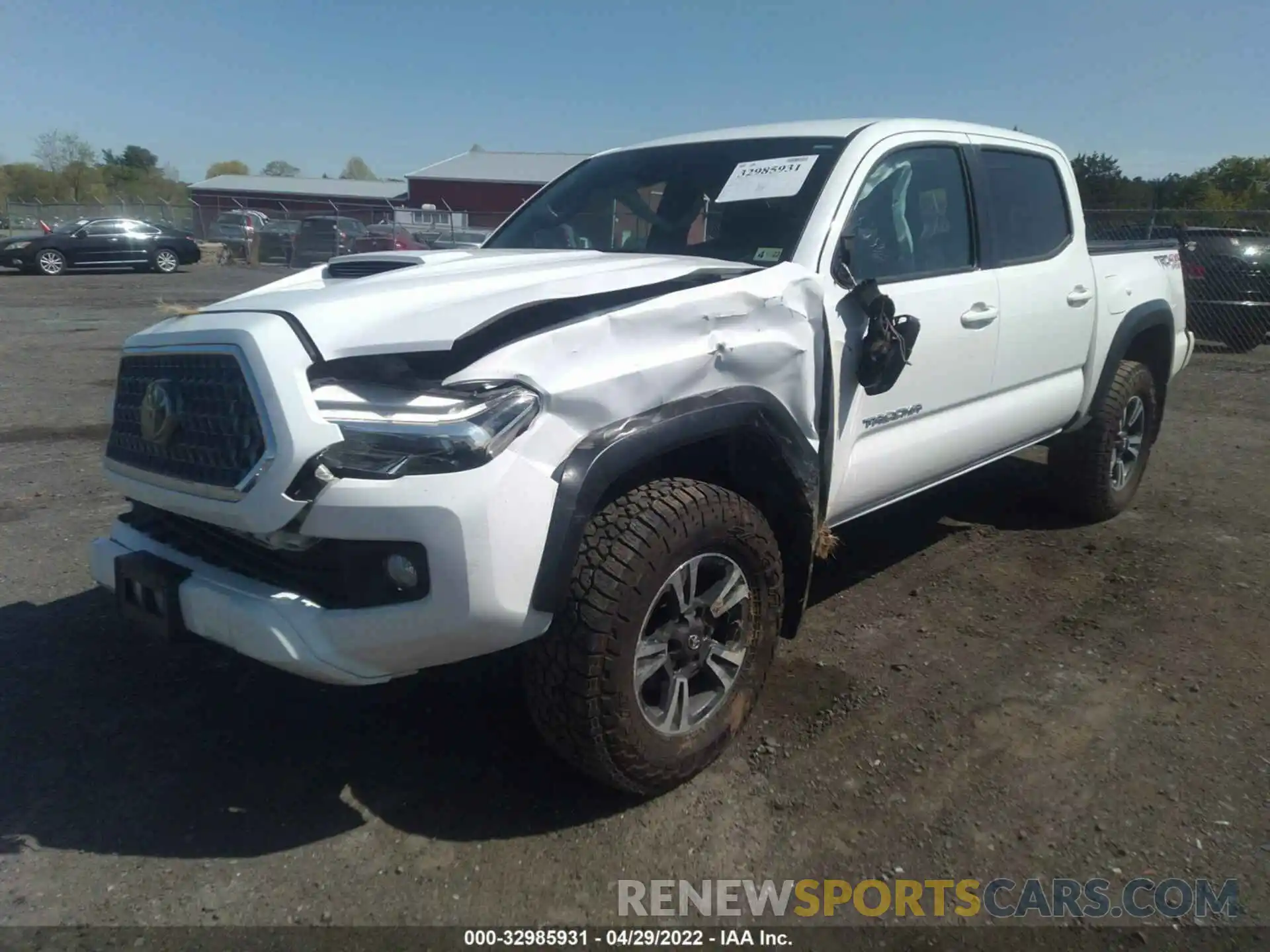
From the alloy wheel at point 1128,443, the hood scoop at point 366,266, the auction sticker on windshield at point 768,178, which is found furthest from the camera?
the alloy wheel at point 1128,443

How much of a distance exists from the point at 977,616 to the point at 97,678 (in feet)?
11.3

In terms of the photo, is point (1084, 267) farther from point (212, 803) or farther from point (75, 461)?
point (75, 461)

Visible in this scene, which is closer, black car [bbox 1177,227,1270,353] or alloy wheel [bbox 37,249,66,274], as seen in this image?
black car [bbox 1177,227,1270,353]

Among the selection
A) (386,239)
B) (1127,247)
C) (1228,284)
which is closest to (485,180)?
(386,239)

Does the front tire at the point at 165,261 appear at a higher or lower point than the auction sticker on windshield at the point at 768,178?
higher

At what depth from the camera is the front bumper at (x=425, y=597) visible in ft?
7.33

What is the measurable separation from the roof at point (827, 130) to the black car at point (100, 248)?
23392mm

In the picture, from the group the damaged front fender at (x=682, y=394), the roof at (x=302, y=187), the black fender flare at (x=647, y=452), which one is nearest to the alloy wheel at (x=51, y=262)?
the damaged front fender at (x=682, y=394)

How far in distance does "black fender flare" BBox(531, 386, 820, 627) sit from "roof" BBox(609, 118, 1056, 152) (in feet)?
4.58

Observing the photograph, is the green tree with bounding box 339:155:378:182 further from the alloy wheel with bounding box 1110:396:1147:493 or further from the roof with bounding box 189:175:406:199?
the alloy wheel with bounding box 1110:396:1147:493

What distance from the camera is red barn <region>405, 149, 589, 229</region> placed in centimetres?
4797

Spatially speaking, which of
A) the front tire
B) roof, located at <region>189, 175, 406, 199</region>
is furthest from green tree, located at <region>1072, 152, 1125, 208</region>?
roof, located at <region>189, 175, 406, 199</region>

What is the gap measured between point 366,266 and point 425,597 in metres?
1.64

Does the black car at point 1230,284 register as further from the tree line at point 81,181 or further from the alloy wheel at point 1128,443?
the tree line at point 81,181
